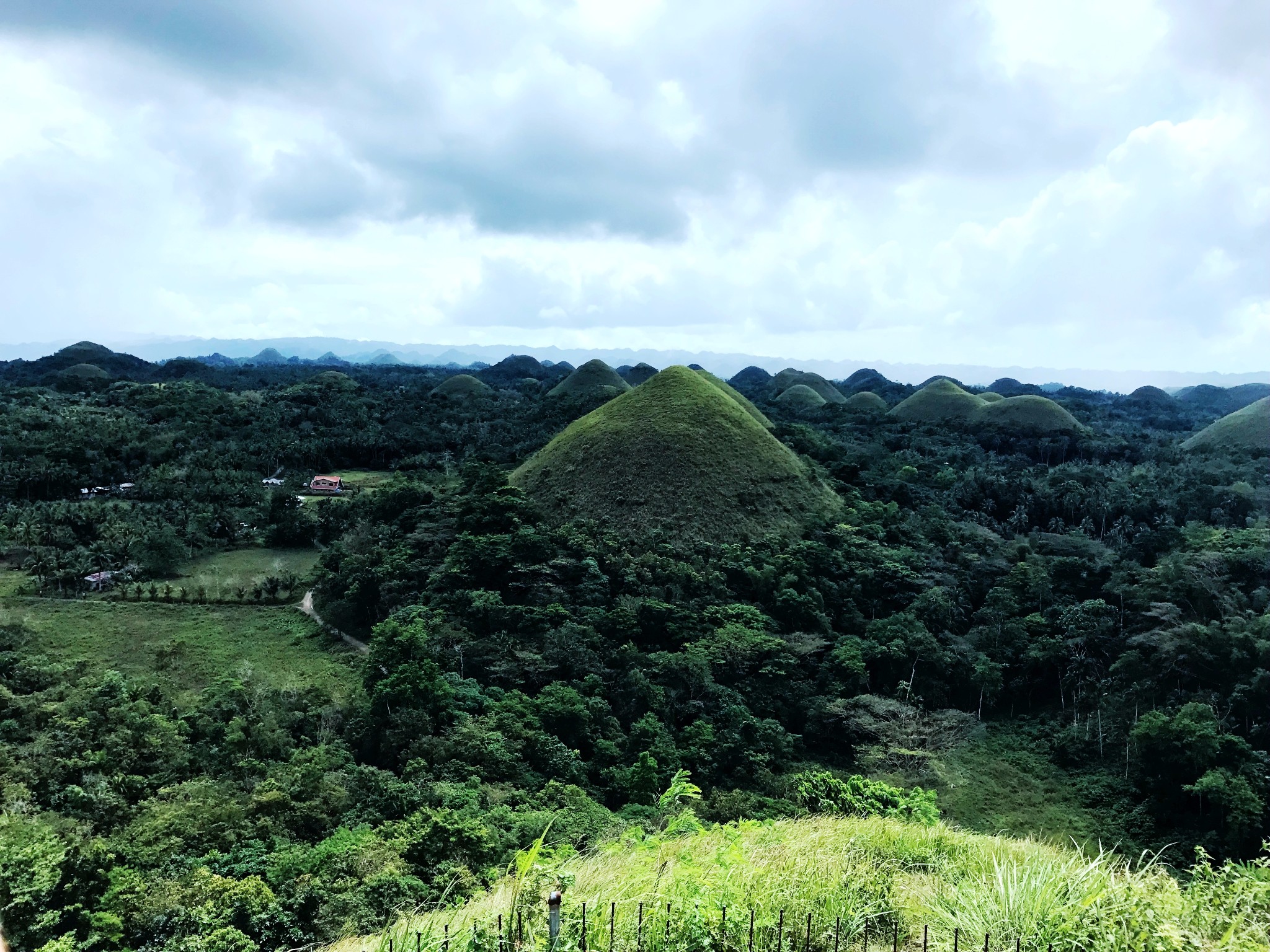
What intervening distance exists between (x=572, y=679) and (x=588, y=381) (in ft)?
174

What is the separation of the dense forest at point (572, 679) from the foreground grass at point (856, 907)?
9.32 ft

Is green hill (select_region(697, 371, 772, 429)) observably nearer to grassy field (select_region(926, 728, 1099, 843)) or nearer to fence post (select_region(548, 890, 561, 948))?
grassy field (select_region(926, 728, 1099, 843))

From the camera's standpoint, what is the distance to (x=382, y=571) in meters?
18.0

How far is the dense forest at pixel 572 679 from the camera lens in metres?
7.93

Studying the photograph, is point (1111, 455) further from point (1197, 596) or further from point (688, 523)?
point (688, 523)

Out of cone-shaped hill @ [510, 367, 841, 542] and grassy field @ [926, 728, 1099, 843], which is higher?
cone-shaped hill @ [510, 367, 841, 542]

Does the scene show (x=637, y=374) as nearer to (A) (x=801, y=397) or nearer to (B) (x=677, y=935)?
(A) (x=801, y=397)

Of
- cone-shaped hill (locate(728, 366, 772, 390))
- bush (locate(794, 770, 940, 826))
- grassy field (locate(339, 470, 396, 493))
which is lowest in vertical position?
bush (locate(794, 770, 940, 826))

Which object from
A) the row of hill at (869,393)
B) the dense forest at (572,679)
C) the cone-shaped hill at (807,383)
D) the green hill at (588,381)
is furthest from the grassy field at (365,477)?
the cone-shaped hill at (807,383)

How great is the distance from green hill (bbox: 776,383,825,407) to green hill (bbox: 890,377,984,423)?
24.4ft

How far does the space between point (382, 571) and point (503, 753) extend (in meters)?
8.57

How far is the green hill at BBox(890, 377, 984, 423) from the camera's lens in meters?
52.4

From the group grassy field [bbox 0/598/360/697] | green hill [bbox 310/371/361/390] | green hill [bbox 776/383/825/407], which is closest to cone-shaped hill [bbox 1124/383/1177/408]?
green hill [bbox 776/383/825/407]

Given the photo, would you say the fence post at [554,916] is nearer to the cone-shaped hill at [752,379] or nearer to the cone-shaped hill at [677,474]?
the cone-shaped hill at [677,474]
